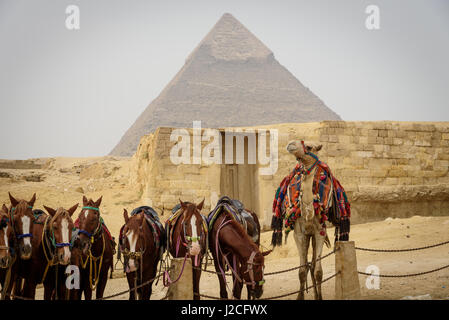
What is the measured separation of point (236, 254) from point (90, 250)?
194 cm

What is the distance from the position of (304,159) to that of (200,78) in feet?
288

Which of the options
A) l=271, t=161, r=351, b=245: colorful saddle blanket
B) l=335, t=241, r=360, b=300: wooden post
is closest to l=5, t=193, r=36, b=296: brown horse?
l=271, t=161, r=351, b=245: colorful saddle blanket

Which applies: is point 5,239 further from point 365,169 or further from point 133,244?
point 365,169

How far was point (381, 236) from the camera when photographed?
13.1 metres

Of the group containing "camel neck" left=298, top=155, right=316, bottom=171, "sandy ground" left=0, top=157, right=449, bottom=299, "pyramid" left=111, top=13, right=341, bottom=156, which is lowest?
"sandy ground" left=0, top=157, right=449, bottom=299

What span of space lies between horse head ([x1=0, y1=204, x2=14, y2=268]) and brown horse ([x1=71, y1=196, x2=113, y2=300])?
2.52 feet

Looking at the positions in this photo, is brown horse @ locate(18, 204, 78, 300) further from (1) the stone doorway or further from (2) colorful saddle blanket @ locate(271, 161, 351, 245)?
(1) the stone doorway

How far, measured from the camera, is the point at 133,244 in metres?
7.09

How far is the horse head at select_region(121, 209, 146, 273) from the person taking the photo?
7070 mm

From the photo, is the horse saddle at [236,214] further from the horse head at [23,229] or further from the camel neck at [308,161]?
the horse head at [23,229]

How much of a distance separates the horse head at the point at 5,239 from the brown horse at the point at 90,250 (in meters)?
0.77

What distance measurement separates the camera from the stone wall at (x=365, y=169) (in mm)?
15281

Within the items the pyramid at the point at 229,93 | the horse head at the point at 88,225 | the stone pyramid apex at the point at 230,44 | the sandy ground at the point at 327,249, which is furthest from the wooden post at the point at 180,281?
the stone pyramid apex at the point at 230,44
